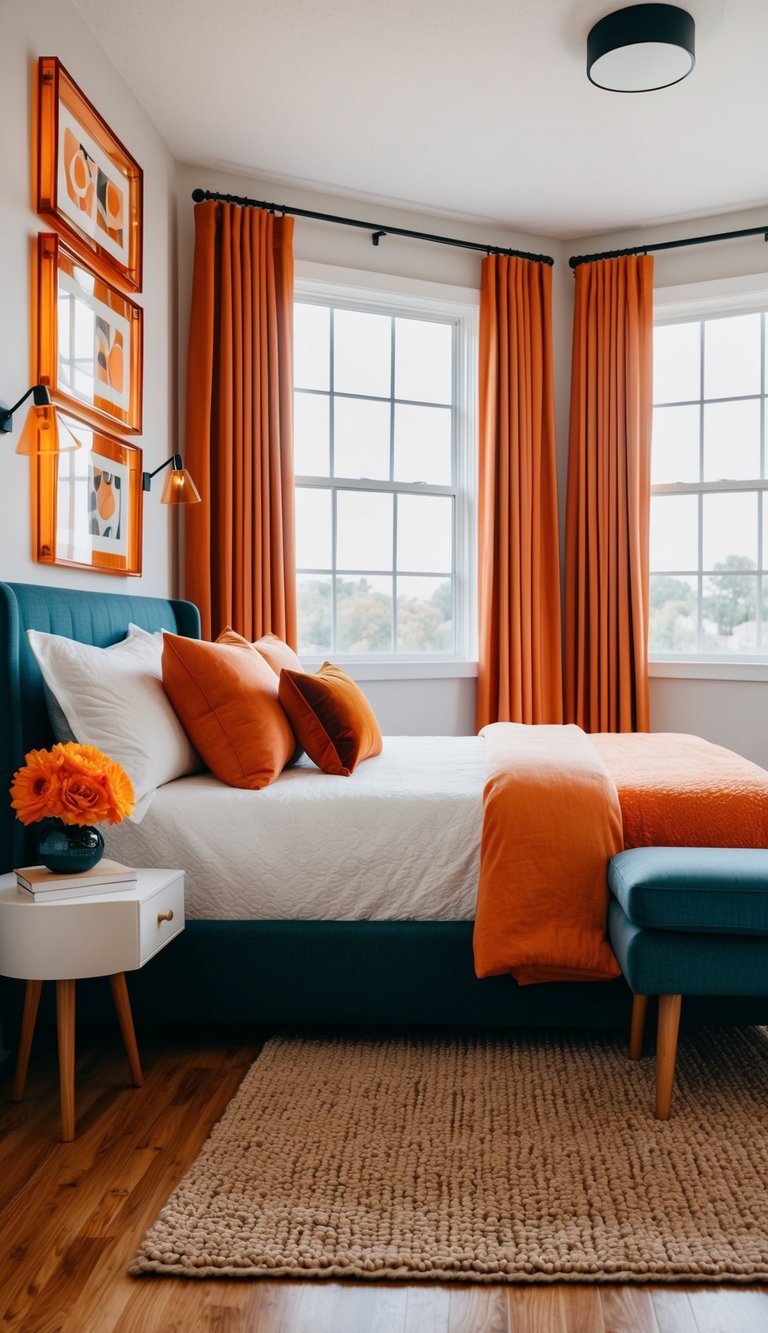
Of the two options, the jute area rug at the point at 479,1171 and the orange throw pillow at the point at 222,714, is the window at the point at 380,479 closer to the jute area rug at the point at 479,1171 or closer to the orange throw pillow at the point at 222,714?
the orange throw pillow at the point at 222,714

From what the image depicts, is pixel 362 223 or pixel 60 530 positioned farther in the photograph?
pixel 362 223

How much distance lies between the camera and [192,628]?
12.1 ft

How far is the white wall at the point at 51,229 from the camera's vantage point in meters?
2.54

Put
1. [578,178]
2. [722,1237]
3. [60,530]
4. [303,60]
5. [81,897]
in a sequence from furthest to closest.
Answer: [578,178]
[303,60]
[60,530]
[81,897]
[722,1237]

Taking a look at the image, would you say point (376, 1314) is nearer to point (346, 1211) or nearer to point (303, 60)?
point (346, 1211)

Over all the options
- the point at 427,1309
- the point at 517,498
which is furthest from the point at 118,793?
the point at 517,498

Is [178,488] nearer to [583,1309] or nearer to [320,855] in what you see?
[320,855]

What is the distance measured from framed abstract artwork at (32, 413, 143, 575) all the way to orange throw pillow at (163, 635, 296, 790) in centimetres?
56

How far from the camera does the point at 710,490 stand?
4.81 meters

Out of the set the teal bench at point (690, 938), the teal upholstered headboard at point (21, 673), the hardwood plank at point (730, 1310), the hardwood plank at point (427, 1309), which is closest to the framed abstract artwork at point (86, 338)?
the teal upholstered headboard at point (21, 673)

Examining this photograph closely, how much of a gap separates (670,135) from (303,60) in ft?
4.92

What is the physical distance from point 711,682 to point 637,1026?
2.81m

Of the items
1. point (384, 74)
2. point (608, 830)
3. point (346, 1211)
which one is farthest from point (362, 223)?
point (346, 1211)

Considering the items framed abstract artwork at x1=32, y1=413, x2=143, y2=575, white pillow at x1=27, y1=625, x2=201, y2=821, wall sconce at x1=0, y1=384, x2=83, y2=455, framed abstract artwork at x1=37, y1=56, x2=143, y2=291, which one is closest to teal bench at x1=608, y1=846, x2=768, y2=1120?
white pillow at x1=27, y1=625, x2=201, y2=821
